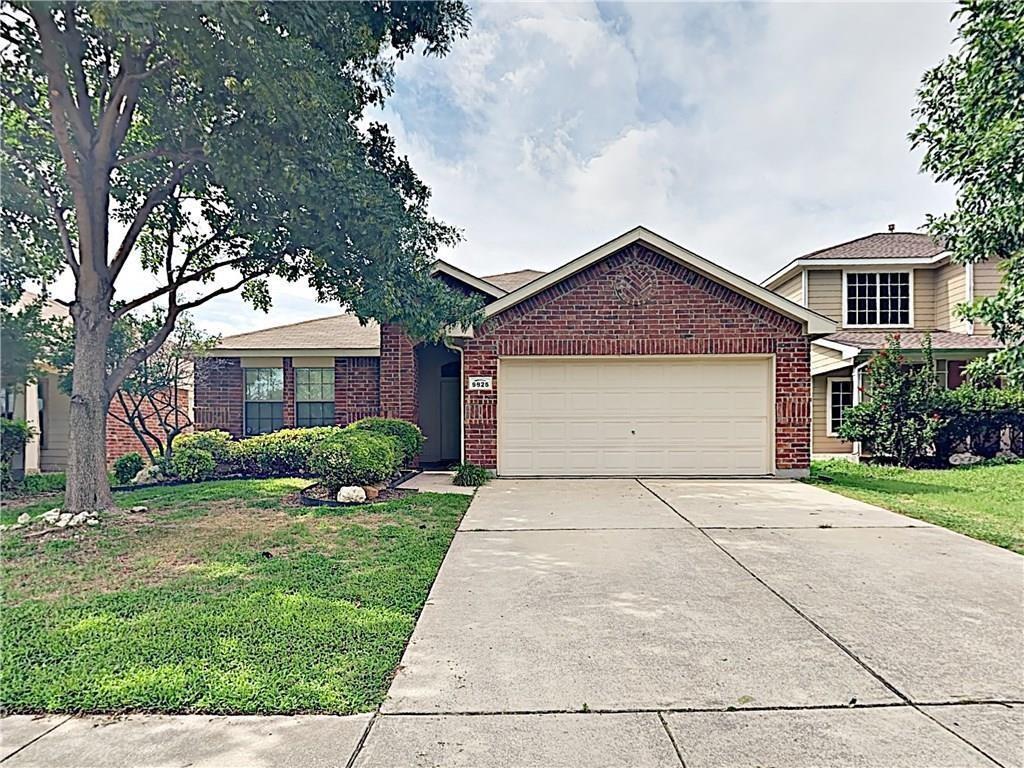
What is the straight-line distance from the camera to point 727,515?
8156 mm

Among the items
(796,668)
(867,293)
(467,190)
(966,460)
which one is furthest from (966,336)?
(796,668)

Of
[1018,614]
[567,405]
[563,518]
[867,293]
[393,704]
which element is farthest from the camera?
[867,293]

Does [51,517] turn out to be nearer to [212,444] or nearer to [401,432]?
[212,444]

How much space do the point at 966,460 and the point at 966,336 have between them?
3595 millimetres

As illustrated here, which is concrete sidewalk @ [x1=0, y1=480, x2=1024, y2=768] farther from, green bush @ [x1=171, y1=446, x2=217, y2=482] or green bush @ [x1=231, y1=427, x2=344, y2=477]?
green bush @ [x1=171, y1=446, x2=217, y2=482]

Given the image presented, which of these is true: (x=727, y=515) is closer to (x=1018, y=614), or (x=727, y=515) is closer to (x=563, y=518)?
(x=563, y=518)

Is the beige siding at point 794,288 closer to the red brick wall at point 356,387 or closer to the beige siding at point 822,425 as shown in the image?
the beige siding at point 822,425

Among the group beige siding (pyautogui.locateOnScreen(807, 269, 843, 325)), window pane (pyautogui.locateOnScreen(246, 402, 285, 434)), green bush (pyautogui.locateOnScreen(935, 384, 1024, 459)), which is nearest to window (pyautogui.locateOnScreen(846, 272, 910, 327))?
beige siding (pyautogui.locateOnScreen(807, 269, 843, 325))

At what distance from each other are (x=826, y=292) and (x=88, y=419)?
1672 cm

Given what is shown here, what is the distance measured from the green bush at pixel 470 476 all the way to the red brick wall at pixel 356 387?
3387 millimetres

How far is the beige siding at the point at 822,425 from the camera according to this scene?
1647 cm

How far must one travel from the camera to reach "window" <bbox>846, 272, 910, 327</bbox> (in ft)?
55.1

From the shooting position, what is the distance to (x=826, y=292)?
55.2 ft

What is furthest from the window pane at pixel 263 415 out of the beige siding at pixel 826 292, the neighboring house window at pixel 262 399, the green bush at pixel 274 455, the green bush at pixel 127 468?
the beige siding at pixel 826 292
